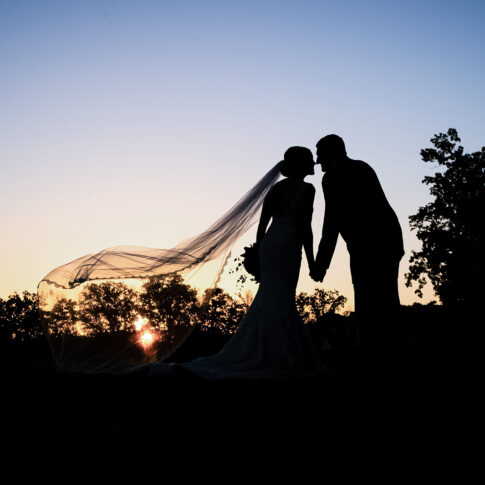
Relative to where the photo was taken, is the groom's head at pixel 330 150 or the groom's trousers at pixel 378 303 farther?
the groom's head at pixel 330 150

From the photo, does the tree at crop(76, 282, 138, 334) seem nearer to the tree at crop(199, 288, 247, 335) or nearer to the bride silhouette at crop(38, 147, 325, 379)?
the bride silhouette at crop(38, 147, 325, 379)

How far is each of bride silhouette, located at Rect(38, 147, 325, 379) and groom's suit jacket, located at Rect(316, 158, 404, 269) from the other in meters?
1.57

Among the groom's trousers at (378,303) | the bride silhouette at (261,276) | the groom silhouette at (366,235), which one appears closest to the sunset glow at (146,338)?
the bride silhouette at (261,276)

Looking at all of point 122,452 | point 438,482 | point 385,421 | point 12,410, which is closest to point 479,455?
point 438,482

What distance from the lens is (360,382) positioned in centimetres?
539

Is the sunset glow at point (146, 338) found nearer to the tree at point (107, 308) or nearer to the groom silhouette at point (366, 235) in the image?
the tree at point (107, 308)

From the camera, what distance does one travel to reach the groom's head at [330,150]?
236 inches

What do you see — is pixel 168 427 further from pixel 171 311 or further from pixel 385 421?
pixel 171 311

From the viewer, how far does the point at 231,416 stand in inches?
161

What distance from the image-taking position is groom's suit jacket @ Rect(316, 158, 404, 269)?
5566mm

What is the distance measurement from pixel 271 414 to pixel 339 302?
65.9 m

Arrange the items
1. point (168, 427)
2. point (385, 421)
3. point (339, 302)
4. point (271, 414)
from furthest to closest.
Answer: point (339, 302) < point (271, 414) < point (385, 421) < point (168, 427)

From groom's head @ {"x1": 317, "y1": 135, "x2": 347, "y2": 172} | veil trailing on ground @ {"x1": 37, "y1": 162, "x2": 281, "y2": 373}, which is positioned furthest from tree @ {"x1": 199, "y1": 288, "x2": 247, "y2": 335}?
groom's head @ {"x1": 317, "y1": 135, "x2": 347, "y2": 172}

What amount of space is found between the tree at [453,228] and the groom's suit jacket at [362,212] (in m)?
26.2
